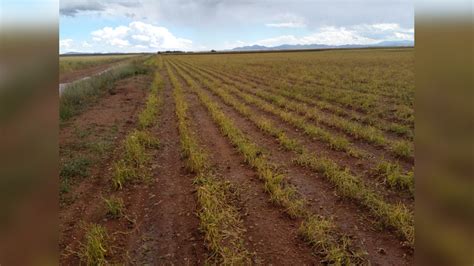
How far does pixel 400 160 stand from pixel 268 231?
159 inches

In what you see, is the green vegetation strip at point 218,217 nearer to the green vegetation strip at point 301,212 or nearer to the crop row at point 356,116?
the green vegetation strip at point 301,212

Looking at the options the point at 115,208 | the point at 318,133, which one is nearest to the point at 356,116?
the point at 318,133

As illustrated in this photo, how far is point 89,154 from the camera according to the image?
748 cm

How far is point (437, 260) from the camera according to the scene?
2.80ft

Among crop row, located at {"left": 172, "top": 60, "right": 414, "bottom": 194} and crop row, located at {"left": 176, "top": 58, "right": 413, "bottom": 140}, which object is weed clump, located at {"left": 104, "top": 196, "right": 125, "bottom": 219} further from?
crop row, located at {"left": 176, "top": 58, "right": 413, "bottom": 140}

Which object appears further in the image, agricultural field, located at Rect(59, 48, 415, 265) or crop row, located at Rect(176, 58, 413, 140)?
crop row, located at Rect(176, 58, 413, 140)

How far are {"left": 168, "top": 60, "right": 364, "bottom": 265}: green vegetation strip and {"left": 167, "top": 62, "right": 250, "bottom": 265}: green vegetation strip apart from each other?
2.61 feet

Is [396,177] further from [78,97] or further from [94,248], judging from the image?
[78,97]

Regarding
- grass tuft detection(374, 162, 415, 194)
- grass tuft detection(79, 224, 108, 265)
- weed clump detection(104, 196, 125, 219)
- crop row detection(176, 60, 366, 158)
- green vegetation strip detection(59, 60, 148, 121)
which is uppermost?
green vegetation strip detection(59, 60, 148, 121)

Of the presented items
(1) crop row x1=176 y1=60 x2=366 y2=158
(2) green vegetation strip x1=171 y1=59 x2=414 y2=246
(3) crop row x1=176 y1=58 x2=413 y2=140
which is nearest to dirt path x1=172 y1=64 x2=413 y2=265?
(2) green vegetation strip x1=171 y1=59 x2=414 y2=246

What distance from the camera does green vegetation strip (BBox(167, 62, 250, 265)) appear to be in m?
3.86

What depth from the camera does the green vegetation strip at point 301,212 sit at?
3812mm

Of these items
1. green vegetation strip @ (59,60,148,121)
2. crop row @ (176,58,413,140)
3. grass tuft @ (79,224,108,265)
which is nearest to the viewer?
grass tuft @ (79,224,108,265)

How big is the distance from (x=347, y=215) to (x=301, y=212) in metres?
0.69
